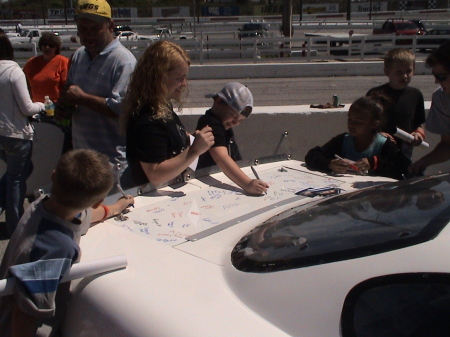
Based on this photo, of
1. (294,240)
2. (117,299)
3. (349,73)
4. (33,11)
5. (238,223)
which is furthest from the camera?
(33,11)

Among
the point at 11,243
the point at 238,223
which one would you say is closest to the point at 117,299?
the point at 11,243

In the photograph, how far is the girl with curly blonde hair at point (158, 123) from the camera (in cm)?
293

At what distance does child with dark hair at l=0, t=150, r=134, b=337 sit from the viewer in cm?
187

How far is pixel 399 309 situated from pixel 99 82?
2861 mm

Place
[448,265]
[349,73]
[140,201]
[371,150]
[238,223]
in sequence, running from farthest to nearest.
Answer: [349,73] < [371,150] < [140,201] < [238,223] < [448,265]

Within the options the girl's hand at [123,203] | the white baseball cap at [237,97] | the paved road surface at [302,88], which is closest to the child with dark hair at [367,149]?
the white baseball cap at [237,97]

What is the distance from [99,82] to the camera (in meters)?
3.93

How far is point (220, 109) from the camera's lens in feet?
11.0

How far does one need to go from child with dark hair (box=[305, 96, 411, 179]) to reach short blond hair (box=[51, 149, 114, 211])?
65.1 inches

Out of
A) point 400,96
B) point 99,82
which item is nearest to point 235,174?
point 99,82

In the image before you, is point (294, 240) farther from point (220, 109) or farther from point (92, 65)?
point (92, 65)

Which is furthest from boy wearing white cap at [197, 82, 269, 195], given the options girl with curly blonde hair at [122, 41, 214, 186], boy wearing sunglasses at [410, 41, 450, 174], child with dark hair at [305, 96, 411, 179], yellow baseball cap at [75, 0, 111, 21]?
boy wearing sunglasses at [410, 41, 450, 174]

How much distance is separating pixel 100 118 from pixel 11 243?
76.0 inches

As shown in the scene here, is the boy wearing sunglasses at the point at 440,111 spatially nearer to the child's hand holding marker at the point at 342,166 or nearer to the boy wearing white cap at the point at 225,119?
the child's hand holding marker at the point at 342,166
